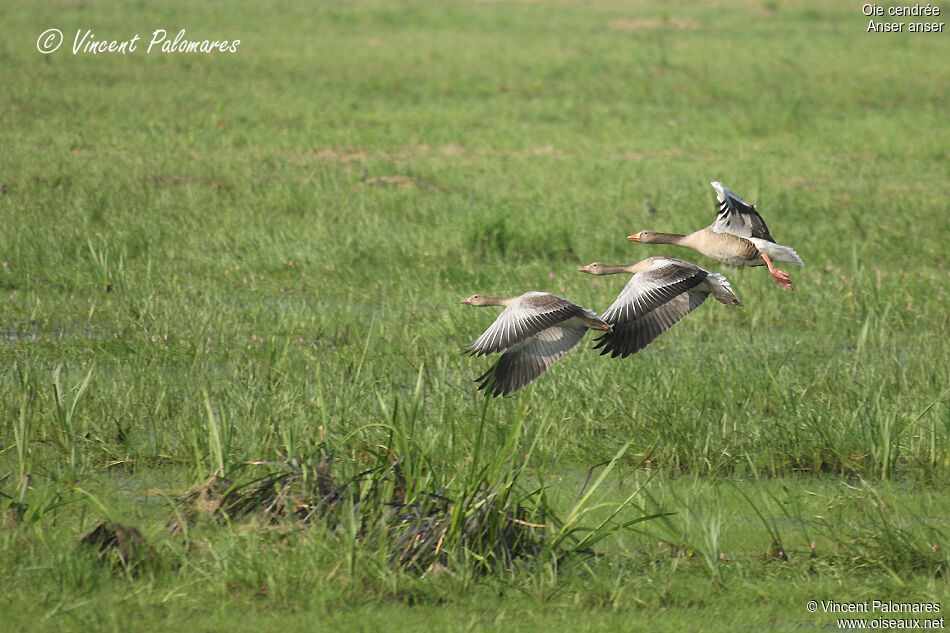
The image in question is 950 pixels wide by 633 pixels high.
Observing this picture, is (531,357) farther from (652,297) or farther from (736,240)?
(736,240)

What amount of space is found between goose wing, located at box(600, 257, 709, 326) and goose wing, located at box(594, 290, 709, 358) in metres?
0.16

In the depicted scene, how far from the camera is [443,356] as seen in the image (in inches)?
268

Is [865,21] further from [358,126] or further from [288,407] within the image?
[288,407]

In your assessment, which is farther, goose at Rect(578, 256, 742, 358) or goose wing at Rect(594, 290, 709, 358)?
goose wing at Rect(594, 290, 709, 358)

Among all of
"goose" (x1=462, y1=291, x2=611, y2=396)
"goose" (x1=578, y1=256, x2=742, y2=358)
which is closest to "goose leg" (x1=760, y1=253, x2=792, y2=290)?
"goose" (x1=578, y1=256, x2=742, y2=358)

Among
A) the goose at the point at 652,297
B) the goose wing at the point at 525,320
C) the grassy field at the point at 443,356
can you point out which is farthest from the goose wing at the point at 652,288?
the grassy field at the point at 443,356

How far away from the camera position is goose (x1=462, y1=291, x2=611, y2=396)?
3480mm

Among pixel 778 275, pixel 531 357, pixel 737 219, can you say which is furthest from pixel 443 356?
pixel 778 275

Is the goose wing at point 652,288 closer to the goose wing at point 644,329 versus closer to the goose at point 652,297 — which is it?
the goose at point 652,297

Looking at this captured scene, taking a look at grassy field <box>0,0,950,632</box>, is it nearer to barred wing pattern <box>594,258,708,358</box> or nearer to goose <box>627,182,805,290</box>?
barred wing pattern <box>594,258,708,358</box>

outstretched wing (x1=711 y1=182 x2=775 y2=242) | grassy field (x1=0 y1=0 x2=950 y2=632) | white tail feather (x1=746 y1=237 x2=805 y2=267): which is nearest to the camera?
white tail feather (x1=746 y1=237 x2=805 y2=267)

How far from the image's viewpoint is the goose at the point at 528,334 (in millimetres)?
3480

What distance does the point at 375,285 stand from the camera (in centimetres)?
837

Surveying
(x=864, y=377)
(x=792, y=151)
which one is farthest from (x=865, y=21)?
Answer: (x=864, y=377)
